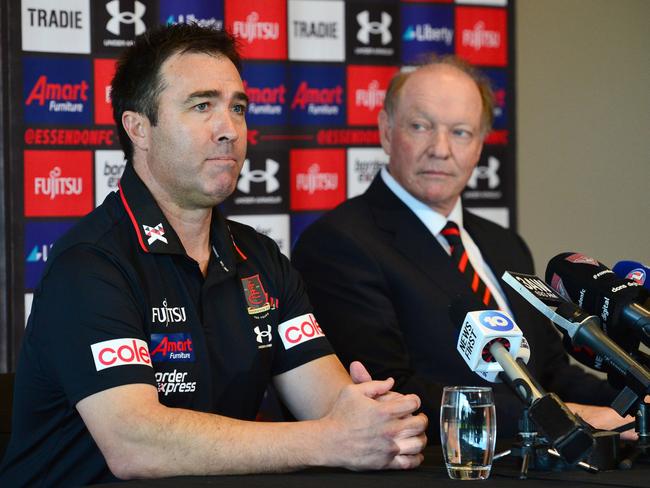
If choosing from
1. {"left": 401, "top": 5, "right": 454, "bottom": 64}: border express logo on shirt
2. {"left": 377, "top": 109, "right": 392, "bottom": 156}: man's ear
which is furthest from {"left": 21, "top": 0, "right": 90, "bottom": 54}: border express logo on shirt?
{"left": 401, "top": 5, "right": 454, "bottom": 64}: border express logo on shirt

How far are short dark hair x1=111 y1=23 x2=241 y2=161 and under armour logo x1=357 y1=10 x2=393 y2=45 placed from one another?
188 centimetres

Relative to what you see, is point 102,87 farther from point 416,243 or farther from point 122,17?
point 416,243

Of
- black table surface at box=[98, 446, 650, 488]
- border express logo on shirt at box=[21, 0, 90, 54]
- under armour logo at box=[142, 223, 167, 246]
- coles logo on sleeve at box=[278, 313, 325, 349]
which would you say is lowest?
black table surface at box=[98, 446, 650, 488]

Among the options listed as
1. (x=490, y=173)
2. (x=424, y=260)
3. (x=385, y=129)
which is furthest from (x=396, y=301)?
(x=490, y=173)

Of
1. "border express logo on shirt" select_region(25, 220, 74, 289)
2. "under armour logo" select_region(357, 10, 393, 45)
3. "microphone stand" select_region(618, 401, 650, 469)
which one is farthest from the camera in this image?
"under armour logo" select_region(357, 10, 393, 45)

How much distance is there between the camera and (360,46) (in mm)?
4332

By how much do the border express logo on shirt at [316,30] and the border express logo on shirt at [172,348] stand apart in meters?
2.21

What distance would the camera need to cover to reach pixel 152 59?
2422mm

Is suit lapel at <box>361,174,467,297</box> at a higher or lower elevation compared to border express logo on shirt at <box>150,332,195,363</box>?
higher

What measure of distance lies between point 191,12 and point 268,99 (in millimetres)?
434

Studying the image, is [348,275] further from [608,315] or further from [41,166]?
[41,166]

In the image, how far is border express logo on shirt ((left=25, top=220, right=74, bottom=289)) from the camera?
3.76 metres

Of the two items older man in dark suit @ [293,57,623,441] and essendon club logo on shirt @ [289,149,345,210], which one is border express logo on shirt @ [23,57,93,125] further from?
older man in dark suit @ [293,57,623,441]

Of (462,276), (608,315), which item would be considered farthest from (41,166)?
(608,315)
